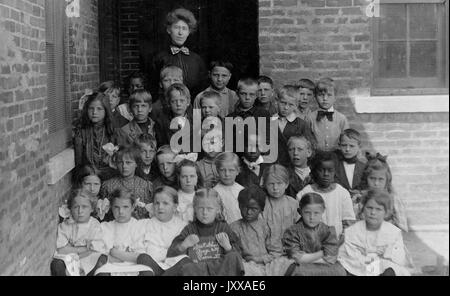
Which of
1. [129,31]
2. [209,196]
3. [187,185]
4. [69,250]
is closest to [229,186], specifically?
[209,196]

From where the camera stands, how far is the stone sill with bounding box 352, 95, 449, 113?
4926 mm

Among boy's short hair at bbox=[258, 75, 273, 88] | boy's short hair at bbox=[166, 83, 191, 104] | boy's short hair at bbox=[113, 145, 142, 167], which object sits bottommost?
boy's short hair at bbox=[113, 145, 142, 167]

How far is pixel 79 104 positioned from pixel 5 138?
1.34m

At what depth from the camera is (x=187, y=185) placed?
185 inches

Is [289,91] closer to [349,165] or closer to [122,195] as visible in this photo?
[349,165]

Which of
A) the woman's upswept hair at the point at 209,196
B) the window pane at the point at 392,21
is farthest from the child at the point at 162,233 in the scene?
the window pane at the point at 392,21

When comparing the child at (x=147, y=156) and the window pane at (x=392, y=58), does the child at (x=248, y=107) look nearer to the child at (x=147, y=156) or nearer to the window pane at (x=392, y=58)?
the child at (x=147, y=156)

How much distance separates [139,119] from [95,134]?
0.34m

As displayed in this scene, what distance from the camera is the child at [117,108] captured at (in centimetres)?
500

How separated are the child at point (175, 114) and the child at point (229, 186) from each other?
28 centimetres

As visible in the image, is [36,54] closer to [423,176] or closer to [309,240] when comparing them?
[309,240]

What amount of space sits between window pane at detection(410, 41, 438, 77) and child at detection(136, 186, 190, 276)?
74.2 inches

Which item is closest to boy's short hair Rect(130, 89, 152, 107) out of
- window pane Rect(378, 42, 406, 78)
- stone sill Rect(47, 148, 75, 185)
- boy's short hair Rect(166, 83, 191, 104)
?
boy's short hair Rect(166, 83, 191, 104)

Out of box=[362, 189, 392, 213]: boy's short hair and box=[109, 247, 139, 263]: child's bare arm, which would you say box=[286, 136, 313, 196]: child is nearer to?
box=[362, 189, 392, 213]: boy's short hair
